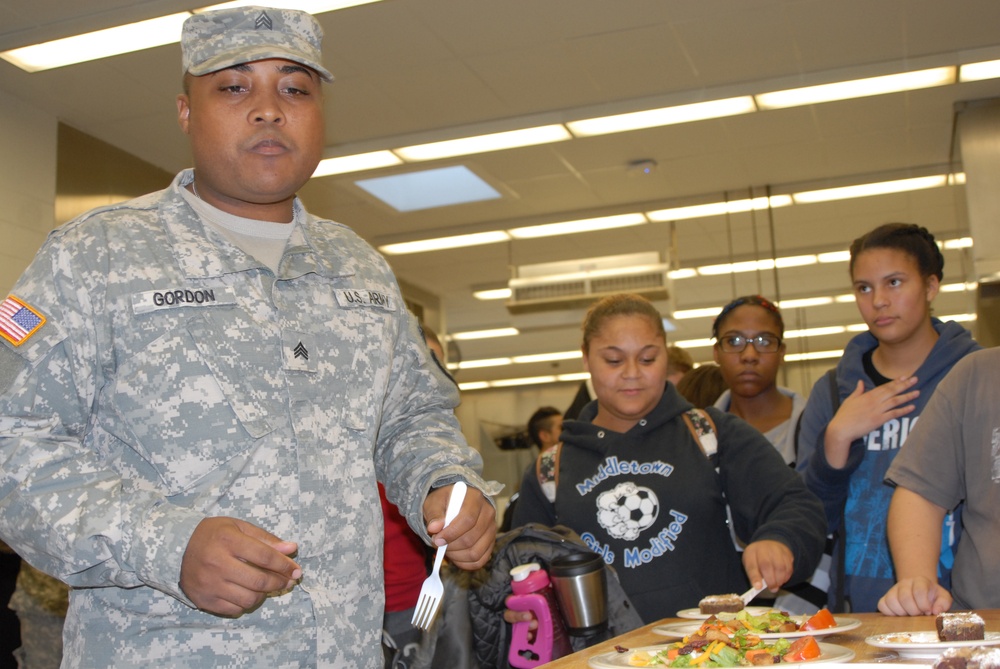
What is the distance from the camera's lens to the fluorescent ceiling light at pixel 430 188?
22.9ft

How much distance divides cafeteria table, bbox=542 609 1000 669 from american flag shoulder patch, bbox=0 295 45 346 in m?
0.81

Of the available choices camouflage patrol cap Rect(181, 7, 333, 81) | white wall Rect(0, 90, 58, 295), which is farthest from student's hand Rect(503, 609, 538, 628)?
white wall Rect(0, 90, 58, 295)

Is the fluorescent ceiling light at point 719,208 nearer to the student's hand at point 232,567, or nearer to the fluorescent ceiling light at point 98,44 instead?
the fluorescent ceiling light at point 98,44

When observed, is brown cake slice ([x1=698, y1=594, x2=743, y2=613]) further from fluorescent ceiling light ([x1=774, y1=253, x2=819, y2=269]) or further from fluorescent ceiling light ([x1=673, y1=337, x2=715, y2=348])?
fluorescent ceiling light ([x1=673, y1=337, x2=715, y2=348])

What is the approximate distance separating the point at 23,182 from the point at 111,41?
1.14 m

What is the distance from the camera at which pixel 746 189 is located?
25.7ft

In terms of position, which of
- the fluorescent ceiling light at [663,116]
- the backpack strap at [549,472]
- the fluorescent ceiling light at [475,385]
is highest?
the fluorescent ceiling light at [663,116]

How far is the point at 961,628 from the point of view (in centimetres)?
123

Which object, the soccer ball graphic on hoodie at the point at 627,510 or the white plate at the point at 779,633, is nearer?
the white plate at the point at 779,633

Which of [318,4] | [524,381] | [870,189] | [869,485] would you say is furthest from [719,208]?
[524,381]

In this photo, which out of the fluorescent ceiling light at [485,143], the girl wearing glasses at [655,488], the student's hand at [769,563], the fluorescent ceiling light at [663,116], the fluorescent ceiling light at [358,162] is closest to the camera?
the student's hand at [769,563]

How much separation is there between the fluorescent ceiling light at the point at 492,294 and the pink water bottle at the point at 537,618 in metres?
8.54

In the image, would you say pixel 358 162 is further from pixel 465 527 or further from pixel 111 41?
pixel 465 527

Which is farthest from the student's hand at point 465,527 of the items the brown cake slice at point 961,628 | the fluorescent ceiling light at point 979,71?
the fluorescent ceiling light at point 979,71
